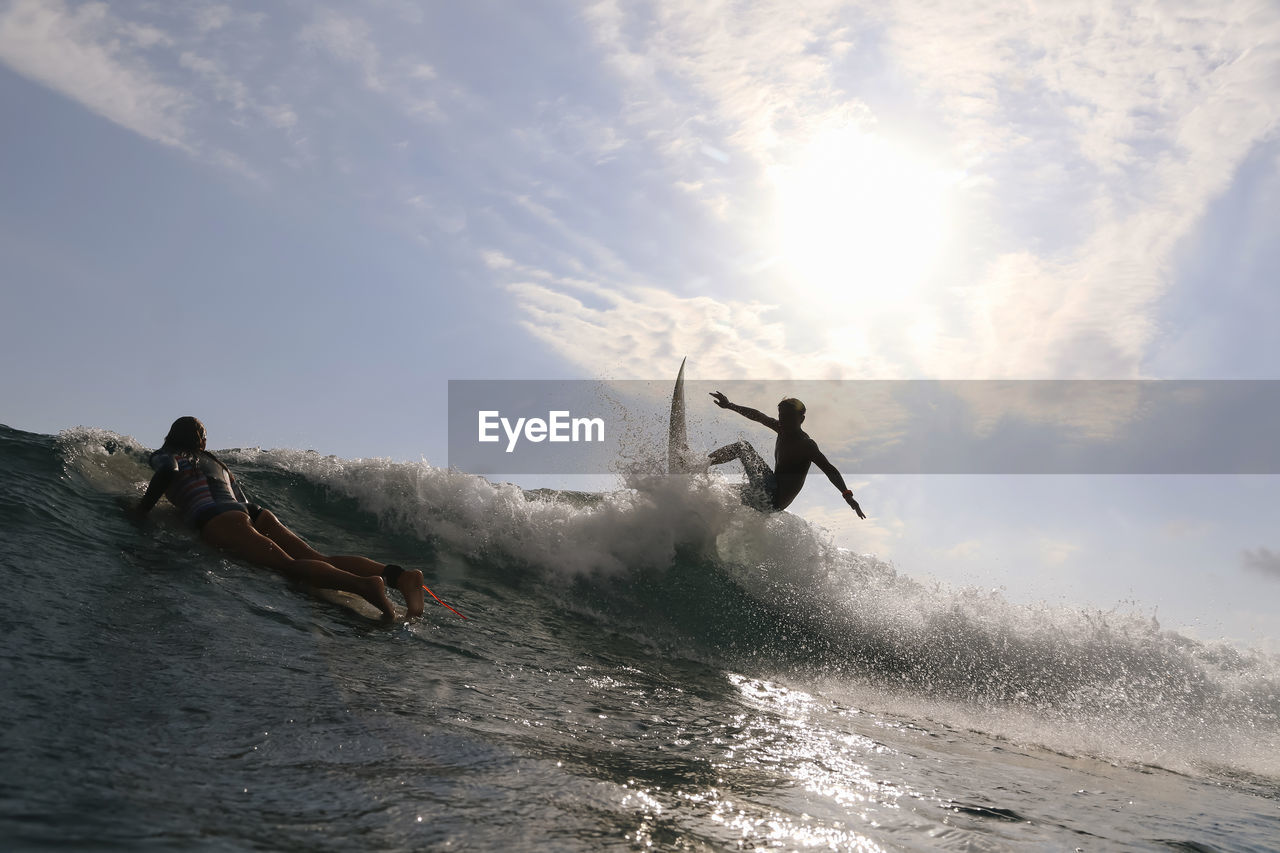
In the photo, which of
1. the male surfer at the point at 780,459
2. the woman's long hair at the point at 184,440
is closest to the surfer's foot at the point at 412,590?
the woman's long hair at the point at 184,440

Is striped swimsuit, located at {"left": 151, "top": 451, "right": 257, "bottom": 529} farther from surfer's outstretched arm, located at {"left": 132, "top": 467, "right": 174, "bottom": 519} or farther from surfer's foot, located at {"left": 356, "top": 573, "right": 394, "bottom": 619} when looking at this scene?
surfer's foot, located at {"left": 356, "top": 573, "right": 394, "bottom": 619}

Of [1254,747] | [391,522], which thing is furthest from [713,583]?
[1254,747]

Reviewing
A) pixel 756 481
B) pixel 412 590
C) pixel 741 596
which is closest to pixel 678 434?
pixel 756 481

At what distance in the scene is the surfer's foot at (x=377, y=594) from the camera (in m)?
5.56

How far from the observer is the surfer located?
5.73 metres

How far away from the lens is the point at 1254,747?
6938mm

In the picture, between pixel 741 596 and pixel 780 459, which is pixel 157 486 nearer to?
pixel 741 596

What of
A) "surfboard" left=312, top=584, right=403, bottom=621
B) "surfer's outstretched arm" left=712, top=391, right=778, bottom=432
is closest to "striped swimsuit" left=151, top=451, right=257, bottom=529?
"surfboard" left=312, top=584, right=403, bottom=621

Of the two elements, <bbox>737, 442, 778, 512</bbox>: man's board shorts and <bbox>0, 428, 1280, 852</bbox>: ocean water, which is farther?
<bbox>737, 442, 778, 512</bbox>: man's board shorts

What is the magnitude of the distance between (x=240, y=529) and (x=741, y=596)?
17.4 ft

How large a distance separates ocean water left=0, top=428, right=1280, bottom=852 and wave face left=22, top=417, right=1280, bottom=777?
4 cm

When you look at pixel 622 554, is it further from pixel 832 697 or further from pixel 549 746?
pixel 549 746

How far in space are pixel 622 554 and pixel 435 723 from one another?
5.52 meters

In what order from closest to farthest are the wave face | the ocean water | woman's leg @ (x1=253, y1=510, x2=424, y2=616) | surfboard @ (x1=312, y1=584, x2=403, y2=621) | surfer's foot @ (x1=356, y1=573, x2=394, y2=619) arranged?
the ocean water, surfer's foot @ (x1=356, y1=573, x2=394, y2=619), surfboard @ (x1=312, y1=584, x2=403, y2=621), woman's leg @ (x1=253, y1=510, x2=424, y2=616), the wave face
